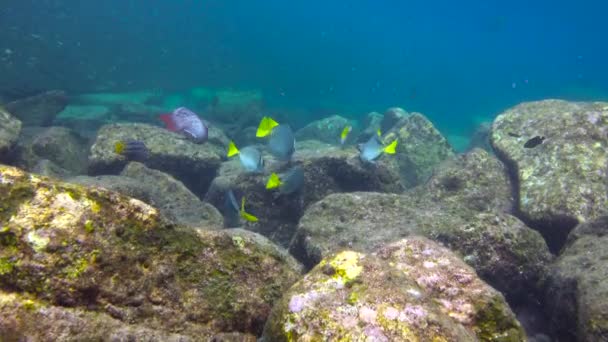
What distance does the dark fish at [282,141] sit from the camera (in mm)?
6594

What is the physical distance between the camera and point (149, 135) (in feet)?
28.5

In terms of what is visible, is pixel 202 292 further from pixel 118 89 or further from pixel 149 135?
pixel 118 89

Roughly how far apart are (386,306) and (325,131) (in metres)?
16.7

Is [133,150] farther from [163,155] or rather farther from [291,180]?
[291,180]

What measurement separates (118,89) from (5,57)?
6649mm

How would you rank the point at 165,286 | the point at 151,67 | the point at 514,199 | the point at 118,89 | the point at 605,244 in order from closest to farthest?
1. the point at 165,286
2. the point at 605,244
3. the point at 514,199
4. the point at 118,89
5. the point at 151,67

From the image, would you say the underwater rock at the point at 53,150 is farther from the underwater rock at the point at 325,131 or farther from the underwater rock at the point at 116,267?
the underwater rock at the point at 325,131

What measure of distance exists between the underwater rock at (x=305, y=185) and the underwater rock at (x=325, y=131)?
10.3 m

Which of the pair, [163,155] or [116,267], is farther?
[163,155]

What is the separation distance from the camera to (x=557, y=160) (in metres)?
7.11

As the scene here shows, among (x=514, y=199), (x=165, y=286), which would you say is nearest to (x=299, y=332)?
(x=165, y=286)

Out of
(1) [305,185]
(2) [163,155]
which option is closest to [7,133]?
(2) [163,155]

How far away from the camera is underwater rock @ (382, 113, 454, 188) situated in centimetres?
1258

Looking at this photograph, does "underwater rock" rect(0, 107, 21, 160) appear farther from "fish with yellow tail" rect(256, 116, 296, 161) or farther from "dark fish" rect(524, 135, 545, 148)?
"dark fish" rect(524, 135, 545, 148)
